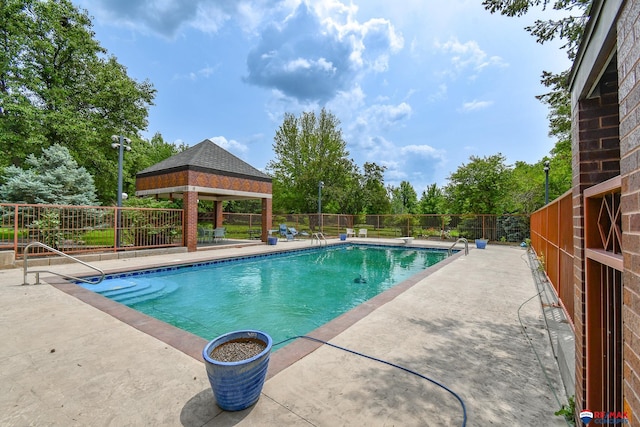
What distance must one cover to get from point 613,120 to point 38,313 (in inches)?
278

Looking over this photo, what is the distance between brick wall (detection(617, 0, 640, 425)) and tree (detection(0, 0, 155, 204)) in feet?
66.9

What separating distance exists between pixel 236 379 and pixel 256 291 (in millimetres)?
5657

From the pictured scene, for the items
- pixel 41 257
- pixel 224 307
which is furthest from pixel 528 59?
pixel 41 257

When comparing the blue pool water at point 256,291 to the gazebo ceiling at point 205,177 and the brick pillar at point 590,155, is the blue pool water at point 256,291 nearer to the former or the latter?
the brick pillar at point 590,155

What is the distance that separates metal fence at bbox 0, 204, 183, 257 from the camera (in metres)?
9.07

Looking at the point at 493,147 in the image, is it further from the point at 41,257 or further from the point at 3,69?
the point at 3,69

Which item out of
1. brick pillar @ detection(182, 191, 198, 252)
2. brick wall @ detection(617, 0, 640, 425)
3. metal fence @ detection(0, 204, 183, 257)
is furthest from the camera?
brick pillar @ detection(182, 191, 198, 252)

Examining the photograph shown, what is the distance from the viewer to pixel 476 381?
8.30 ft

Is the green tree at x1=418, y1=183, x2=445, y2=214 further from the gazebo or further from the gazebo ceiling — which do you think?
the gazebo ceiling

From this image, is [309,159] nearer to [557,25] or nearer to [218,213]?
[218,213]

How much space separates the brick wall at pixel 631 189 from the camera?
108 centimetres

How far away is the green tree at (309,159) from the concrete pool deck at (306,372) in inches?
1053

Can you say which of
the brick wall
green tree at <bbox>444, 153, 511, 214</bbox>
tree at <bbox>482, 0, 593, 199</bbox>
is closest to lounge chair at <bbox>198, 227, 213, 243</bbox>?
tree at <bbox>482, 0, 593, 199</bbox>

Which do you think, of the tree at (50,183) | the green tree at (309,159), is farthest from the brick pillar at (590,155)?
the green tree at (309,159)
